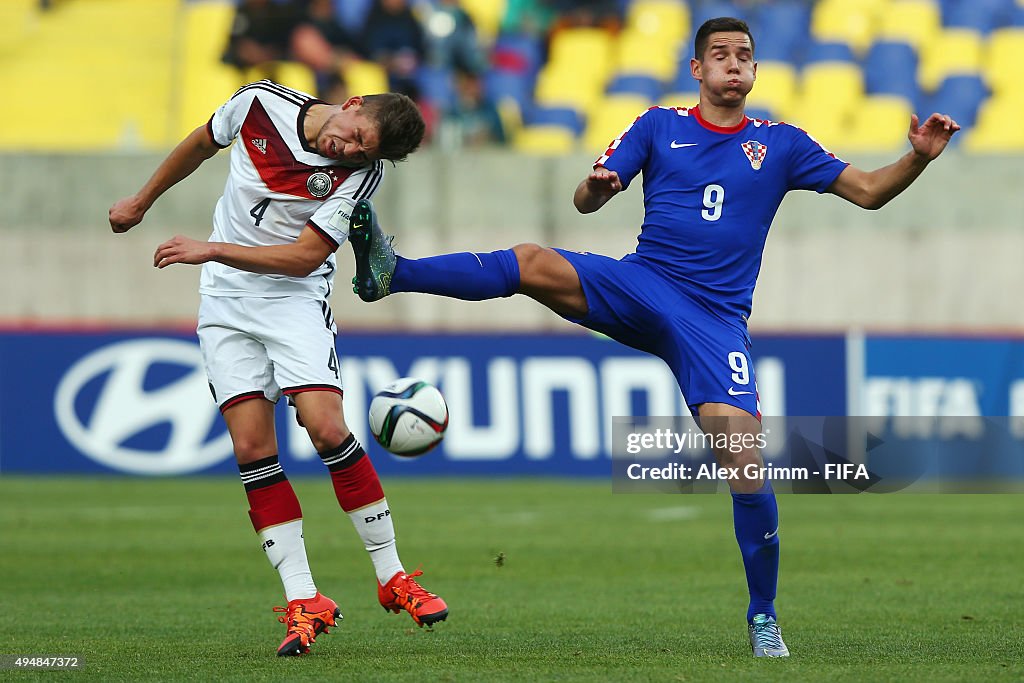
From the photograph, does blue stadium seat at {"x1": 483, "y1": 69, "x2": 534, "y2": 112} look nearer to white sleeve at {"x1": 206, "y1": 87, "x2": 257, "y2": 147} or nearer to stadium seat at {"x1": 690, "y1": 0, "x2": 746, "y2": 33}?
stadium seat at {"x1": 690, "y1": 0, "x2": 746, "y2": 33}

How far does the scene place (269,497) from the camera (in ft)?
20.3

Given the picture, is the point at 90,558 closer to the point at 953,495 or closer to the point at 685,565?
the point at 685,565

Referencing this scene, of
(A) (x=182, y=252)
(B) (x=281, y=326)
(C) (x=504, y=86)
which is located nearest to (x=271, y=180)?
(B) (x=281, y=326)

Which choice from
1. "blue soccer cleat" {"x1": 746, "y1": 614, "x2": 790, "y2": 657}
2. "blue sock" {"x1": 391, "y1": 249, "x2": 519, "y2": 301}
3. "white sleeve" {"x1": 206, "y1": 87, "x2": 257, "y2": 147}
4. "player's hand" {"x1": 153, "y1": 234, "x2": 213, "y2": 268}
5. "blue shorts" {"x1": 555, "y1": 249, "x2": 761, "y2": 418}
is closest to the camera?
"player's hand" {"x1": 153, "y1": 234, "x2": 213, "y2": 268}

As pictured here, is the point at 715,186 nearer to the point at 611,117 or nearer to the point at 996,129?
the point at 611,117

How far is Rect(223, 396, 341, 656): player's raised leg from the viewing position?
19.9 ft

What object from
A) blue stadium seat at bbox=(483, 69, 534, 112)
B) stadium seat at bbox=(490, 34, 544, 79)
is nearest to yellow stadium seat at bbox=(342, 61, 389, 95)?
blue stadium seat at bbox=(483, 69, 534, 112)

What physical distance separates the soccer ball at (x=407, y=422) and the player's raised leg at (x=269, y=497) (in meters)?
0.44

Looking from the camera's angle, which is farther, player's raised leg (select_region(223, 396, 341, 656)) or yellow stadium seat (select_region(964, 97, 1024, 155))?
yellow stadium seat (select_region(964, 97, 1024, 155))

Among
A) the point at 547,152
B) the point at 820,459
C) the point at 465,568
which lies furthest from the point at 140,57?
the point at 465,568

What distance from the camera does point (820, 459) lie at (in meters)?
13.7

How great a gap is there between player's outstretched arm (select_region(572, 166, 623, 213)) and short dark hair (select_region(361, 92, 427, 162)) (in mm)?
648

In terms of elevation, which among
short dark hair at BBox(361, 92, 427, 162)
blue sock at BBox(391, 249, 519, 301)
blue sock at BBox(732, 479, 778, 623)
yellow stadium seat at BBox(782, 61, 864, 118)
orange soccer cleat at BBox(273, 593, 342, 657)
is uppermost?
yellow stadium seat at BBox(782, 61, 864, 118)

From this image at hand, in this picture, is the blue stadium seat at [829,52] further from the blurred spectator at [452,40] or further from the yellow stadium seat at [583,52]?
the blurred spectator at [452,40]
